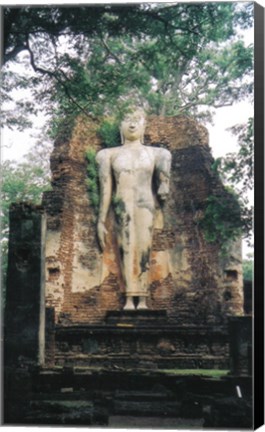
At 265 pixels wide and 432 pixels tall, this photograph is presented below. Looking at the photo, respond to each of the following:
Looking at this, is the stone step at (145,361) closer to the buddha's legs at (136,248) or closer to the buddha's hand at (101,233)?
the buddha's legs at (136,248)

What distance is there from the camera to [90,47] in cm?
1388

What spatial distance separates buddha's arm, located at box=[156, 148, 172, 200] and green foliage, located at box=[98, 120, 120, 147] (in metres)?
0.57

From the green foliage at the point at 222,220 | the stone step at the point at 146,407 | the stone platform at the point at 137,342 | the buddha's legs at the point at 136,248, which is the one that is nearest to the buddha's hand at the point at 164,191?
the buddha's legs at the point at 136,248

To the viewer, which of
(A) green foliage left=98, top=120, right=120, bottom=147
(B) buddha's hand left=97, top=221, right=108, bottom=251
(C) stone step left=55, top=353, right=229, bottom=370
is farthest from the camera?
(B) buddha's hand left=97, top=221, right=108, bottom=251

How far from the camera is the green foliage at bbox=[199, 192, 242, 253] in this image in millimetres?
13523

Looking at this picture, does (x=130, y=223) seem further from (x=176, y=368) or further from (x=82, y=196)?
(x=176, y=368)

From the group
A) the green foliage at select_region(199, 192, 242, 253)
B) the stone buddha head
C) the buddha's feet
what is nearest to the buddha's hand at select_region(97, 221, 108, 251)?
the buddha's feet

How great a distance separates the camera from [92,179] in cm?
1486

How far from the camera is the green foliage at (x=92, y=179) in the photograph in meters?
14.7

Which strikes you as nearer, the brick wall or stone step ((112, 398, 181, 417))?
stone step ((112, 398, 181, 417))

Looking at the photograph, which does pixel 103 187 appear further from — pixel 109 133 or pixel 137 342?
pixel 137 342

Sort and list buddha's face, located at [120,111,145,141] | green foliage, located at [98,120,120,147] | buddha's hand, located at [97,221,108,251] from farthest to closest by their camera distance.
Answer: buddha's hand, located at [97,221,108,251], buddha's face, located at [120,111,145,141], green foliage, located at [98,120,120,147]

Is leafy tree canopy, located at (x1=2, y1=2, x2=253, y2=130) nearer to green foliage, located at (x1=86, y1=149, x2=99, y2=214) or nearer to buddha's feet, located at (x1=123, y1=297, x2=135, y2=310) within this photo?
green foliage, located at (x1=86, y1=149, x2=99, y2=214)

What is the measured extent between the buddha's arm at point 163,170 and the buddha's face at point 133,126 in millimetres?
347
